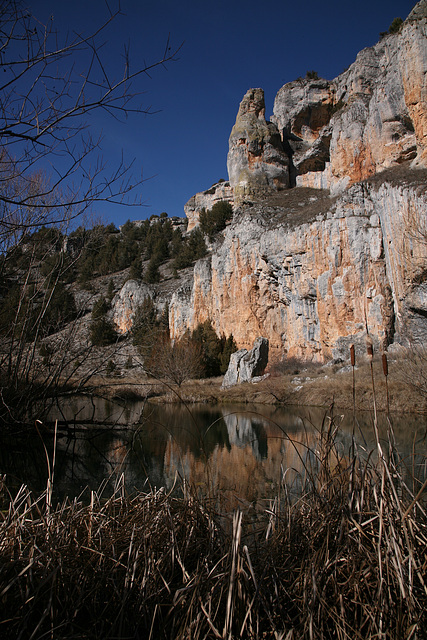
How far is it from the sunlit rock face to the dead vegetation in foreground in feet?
88.9

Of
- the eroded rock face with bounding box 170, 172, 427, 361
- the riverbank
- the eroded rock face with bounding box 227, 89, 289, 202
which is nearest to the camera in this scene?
the riverbank

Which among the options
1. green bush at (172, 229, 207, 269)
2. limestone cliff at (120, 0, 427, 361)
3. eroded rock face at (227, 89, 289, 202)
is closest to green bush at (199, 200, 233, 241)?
green bush at (172, 229, 207, 269)

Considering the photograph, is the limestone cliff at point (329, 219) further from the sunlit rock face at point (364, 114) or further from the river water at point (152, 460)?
the river water at point (152, 460)

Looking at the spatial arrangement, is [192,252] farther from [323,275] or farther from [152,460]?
[152,460]

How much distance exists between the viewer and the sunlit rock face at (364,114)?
2392 centimetres

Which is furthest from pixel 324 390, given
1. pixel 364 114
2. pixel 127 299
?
pixel 127 299

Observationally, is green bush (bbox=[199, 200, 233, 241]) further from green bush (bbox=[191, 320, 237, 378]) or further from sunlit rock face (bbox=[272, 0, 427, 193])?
green bush (bbox=[191, 320, 237, 378])

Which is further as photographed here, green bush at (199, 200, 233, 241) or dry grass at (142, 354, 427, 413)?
green bush at (199, 200, 233, 241)

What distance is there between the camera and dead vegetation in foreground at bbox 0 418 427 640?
1.48 m

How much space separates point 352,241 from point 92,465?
943 inches

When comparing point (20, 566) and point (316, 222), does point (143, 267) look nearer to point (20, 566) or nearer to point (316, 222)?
point (316, 222)

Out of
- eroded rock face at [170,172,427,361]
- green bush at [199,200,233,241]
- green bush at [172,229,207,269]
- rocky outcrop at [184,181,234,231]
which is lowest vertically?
eroded rock face at [170,172,427,361]

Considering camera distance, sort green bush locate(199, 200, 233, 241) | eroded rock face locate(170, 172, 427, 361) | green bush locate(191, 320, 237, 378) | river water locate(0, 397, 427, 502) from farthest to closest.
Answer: green bush locate(199, 200, 233, 241)
green bush locate(191, 320, 237, 378)
eroded rock face locate(170, 172, 427, 361)
river water locate(0, 397, 427, 502)

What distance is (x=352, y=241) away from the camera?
26.0m
